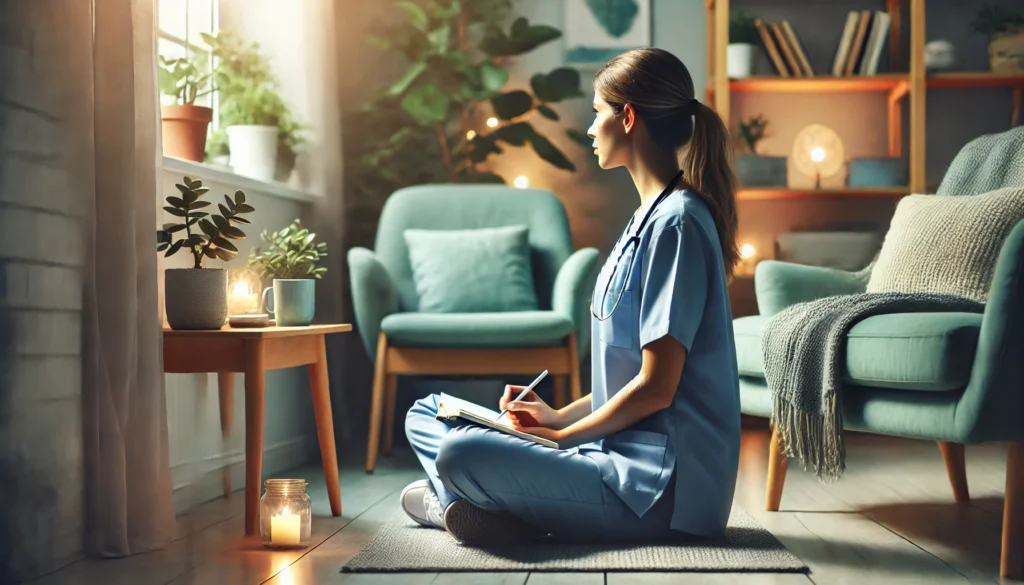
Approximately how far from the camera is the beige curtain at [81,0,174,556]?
185 centimetres

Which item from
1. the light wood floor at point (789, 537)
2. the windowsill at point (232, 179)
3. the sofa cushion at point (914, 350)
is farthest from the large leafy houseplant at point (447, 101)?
the sofa cushion at point (914, 350)

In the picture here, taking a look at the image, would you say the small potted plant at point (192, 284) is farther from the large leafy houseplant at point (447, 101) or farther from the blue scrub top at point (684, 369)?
the large leafy houseplant at point (447, 101)

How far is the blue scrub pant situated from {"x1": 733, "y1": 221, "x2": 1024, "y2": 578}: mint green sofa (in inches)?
19.2

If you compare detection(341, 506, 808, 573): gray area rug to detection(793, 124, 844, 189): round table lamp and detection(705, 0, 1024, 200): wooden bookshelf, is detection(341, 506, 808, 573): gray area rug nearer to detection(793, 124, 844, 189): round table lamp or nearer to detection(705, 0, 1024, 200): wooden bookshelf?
detection(705, 0, 1024, 200): wooden bookshelf

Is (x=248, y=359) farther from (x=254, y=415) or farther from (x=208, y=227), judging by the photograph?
(x=208, y=227)

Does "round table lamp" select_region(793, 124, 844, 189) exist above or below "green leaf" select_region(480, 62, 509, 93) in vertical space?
below

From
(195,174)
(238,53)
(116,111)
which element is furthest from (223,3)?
(116,111)

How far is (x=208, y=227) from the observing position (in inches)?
83.0

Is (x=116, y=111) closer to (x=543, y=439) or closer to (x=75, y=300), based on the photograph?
(x=75, y=300)

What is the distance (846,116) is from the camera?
4.24 metres

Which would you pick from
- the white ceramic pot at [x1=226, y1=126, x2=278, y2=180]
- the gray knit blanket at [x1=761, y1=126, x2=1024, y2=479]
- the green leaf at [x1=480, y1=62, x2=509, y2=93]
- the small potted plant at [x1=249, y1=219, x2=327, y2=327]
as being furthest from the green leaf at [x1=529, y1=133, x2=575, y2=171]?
the gray knit blanket at [x1=761, y1=126, x2=1024, y2=479]

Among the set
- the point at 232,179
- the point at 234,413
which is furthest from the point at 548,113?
the point at 234,413

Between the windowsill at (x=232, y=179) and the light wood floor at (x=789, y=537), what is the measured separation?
0.80 metres

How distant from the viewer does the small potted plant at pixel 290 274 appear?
229 centimetres
